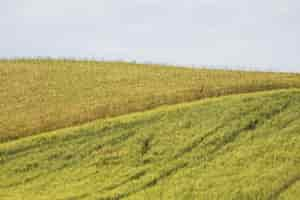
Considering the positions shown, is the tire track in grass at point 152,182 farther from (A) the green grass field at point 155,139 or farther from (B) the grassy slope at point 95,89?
(B) the grassy slope at point 95,89

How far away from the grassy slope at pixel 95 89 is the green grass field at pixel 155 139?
0.06 m

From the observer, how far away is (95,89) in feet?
136

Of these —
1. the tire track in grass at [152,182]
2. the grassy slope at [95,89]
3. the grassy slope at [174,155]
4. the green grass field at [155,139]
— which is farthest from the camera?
the grassy slope at [95,89]

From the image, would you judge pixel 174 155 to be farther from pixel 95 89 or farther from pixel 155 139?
pixel 95 89

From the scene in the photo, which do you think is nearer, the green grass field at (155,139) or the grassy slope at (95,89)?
the green grass field at (155,139)

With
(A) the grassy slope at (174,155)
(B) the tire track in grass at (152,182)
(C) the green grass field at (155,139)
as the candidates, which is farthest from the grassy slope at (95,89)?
(B) the tire track in grass at (152,182)

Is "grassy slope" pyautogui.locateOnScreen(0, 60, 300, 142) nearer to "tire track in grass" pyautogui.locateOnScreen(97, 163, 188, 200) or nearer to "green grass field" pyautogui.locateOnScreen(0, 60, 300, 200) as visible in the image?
"green grass field" pyautogui.locateOnScreen(0, 60, 300, 200)

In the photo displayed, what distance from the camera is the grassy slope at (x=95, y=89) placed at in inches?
1459

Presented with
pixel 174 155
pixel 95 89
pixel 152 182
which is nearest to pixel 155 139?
pixel 174 155

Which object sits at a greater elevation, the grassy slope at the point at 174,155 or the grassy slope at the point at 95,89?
the grassy slope at the point at 95,89

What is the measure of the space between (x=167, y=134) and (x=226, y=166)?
12.0 feet

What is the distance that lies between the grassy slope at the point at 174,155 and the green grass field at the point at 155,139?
39 mm

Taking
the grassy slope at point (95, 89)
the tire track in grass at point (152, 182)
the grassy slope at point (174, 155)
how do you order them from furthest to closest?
the grassy slope at point (95, 89) → the grassy slope at point (174, 155) → the tire track in grass at point (152, 182)

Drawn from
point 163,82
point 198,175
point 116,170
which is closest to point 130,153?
point 116,170
